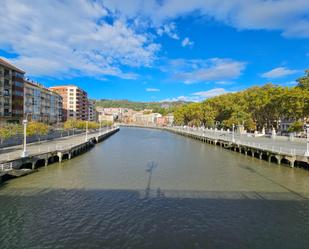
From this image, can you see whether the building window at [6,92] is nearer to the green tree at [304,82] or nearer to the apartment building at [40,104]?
the apartment building at [40,104]

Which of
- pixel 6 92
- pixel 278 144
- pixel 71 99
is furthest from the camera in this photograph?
pixel 71 99

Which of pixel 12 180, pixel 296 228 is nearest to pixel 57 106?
pixel 12 180

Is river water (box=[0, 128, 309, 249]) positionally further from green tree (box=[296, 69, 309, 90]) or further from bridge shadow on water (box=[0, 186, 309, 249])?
green tree (box=[296, 69, 309, 90])

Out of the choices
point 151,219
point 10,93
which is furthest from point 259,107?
point 151,219

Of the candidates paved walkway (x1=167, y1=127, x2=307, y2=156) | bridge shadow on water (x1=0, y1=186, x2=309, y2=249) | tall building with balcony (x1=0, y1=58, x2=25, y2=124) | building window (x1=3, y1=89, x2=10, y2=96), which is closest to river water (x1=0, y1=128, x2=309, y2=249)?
bridge shadow on water (x1=0, y1=186, x2=309, y2=249)

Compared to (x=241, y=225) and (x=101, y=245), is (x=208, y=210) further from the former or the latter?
(x=101, y=245)

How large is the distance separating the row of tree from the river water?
3878 cm

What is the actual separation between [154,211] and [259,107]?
7643cm

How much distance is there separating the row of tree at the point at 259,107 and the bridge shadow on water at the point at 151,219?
47685mm

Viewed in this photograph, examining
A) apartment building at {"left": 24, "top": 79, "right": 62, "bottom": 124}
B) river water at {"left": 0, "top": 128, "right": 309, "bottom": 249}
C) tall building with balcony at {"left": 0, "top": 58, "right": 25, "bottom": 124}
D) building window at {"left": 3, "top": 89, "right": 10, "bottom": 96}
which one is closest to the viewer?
river water at {"left": 0, "top": 128, "right": 309, "bottom": 249}

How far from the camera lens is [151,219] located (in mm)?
16922

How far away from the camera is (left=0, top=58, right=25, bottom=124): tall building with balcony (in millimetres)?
71938

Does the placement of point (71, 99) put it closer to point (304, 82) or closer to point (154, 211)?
point (304, 82)

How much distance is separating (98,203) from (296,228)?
13197 mm
